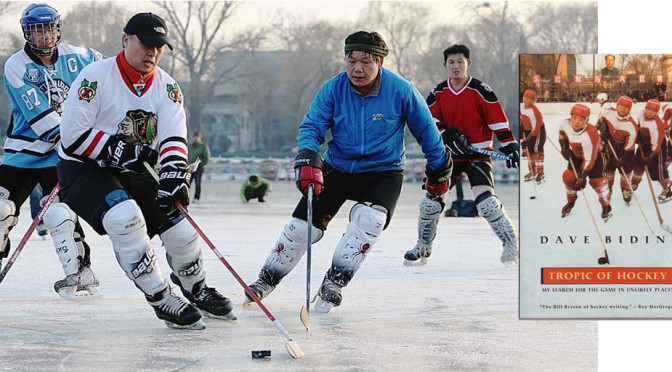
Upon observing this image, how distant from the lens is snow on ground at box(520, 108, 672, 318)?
4070 millimetres

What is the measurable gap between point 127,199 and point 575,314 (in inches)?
79.8

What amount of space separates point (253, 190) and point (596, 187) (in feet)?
50.8

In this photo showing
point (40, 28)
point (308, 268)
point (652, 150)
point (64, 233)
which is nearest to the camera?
point (652, 150)

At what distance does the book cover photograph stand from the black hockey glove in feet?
6.04

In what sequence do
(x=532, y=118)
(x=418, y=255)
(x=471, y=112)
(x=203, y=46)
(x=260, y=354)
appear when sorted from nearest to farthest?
(x=532, y=118)
(x=260, y=354)
(x=418, y=255)
(x=471, y=112)
(x=203, y=46)

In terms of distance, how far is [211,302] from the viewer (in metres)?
5.53

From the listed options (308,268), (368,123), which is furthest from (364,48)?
(308,268)

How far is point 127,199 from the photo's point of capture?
5078mm

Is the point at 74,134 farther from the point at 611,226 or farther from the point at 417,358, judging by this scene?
the point at 611,226

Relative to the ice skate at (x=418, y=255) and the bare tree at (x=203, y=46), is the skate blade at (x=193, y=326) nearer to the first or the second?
the ice skate at (x=418, y=255)

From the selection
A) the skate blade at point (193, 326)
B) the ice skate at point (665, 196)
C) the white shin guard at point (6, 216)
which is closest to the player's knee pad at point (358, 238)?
the skate blade at point (193, 326)

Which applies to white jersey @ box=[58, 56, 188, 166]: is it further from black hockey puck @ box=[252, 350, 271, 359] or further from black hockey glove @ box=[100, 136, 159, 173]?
black hockey puck @ box=[252, 350, 271, 359]

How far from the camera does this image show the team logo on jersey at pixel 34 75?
635 centimetres

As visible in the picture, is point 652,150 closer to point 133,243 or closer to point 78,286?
point 133,243
